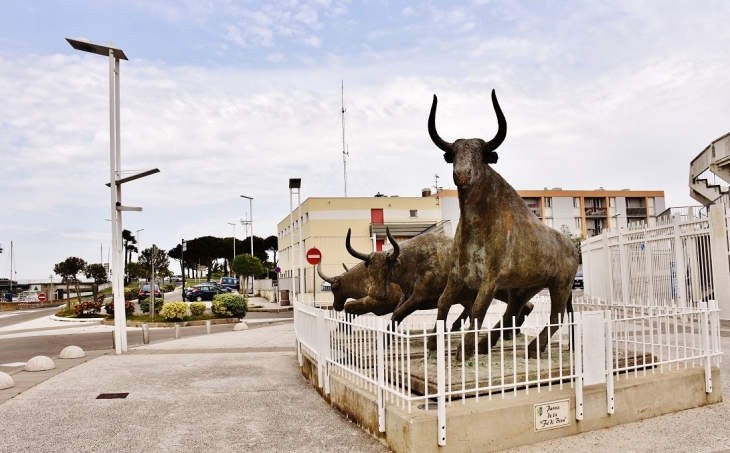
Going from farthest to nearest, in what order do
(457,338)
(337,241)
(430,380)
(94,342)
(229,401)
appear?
(337,241) < (94,342) < (457,338) < (229,401) < (430,380)

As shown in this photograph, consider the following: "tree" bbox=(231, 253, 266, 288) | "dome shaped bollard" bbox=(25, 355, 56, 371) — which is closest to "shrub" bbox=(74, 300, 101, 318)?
"dome shaped bollard" bbox=(25, 355, 56, 371)

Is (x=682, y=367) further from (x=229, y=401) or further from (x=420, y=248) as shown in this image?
(x=229, y=401)

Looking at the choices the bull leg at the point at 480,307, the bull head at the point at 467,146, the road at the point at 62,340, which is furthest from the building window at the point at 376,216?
the bull leg at the point at 480,307

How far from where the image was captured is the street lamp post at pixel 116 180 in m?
12.8

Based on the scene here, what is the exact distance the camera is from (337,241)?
34.6m

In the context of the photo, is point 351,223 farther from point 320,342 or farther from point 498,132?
point 498,132

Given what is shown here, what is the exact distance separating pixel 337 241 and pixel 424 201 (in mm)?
7217

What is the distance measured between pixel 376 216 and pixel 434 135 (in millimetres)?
32259

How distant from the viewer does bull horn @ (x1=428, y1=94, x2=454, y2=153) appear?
243 inches

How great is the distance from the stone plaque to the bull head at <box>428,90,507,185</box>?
2282 mm

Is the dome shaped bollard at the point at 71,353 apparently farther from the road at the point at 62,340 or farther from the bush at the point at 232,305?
the bush at the point at 232,305

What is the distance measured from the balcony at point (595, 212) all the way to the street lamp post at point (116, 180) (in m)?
51.6

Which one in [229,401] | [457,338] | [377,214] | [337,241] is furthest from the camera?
[377,214]

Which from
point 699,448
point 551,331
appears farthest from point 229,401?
point 699,448
